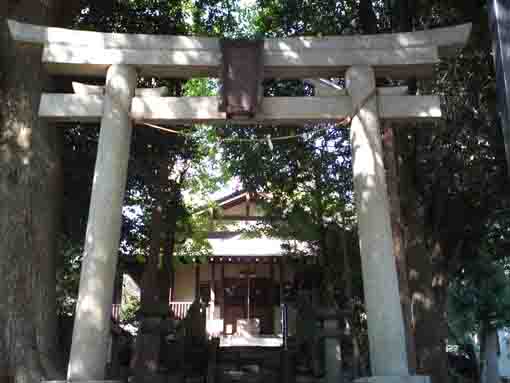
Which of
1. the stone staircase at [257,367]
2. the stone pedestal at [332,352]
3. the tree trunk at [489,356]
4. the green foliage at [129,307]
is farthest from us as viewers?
the green foliage at [129,307]

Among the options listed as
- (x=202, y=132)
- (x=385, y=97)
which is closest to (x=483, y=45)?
(x=385, y=97)

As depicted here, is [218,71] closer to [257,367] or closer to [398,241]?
[398,241]

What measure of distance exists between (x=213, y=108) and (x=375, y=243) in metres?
2.37

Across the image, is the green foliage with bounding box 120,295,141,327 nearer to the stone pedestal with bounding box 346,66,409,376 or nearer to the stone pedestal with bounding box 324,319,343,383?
the stone pedestal with bounding box 324,319,343,383

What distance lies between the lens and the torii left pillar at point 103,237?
4.79m

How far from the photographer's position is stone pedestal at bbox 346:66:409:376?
488 cm

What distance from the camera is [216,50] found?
5727 mm

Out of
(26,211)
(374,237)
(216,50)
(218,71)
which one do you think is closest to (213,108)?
(218,71)

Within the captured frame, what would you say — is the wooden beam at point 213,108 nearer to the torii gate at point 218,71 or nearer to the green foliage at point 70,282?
the torii gate at point 218,71

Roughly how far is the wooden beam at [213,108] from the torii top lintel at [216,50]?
1.27 feet

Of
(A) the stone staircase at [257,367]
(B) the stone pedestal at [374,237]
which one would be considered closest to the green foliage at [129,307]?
(A) the stone staircase at [257,367]

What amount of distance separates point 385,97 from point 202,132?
1080 centimetres

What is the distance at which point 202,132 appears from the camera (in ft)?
52.5

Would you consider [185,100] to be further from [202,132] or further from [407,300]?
[202,132]
